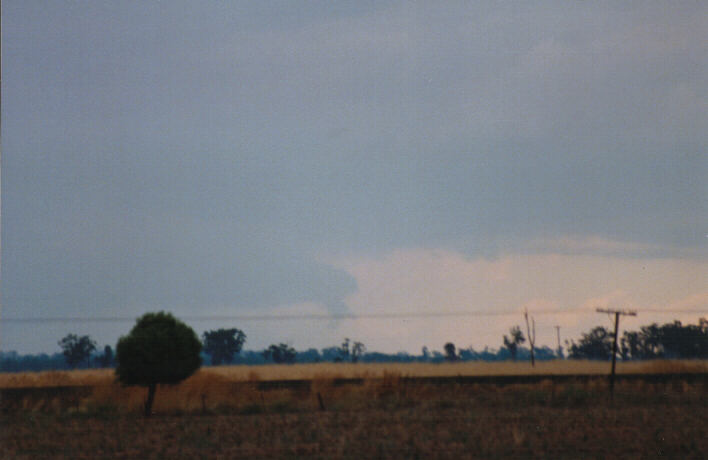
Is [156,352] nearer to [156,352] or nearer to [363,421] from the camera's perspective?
[156,352]

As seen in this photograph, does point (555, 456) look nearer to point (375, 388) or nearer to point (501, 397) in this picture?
point (501, 397)

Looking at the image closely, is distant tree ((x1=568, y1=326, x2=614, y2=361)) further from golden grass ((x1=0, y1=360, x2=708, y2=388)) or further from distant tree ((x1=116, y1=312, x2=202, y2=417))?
distant tree ((x1=116, y1=312, x2=202, y2=417))

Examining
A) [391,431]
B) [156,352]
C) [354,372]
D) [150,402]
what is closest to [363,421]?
[391,431]

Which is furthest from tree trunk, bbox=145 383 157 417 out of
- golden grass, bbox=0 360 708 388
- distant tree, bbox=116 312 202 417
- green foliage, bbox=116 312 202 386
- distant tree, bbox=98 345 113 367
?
distant tree, bbox=98 345 113 367

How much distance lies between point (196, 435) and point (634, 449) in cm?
1381

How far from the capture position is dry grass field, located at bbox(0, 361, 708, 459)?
21.7 meters

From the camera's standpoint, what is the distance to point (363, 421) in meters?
28.4

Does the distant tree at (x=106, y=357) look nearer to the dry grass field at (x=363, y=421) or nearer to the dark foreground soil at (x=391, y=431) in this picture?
the dry grass field at (x=363, y=421)

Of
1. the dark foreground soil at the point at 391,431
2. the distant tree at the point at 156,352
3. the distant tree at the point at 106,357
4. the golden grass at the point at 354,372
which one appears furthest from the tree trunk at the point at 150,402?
the distant tree at the point at 106,357

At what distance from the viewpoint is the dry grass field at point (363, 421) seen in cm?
2166

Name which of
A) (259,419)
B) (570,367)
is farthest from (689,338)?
(259,419)

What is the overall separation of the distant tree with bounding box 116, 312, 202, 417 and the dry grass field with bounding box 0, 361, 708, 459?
70.4 inches

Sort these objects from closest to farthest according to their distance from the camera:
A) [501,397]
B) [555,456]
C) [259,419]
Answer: [555,456], [259,419], [501,397]

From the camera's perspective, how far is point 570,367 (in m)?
66.6
